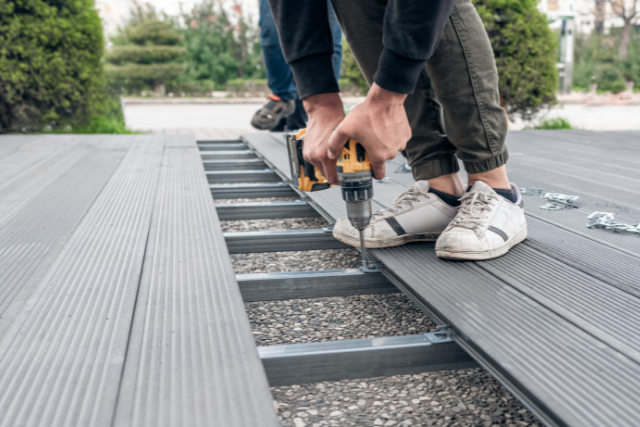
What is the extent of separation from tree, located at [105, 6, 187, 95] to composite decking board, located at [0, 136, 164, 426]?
15.9 metres

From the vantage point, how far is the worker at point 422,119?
1188 mm

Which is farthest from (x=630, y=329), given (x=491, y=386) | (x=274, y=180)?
(x=274, y=180)

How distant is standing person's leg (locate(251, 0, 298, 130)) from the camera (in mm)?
4023

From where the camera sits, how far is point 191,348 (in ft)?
3.06

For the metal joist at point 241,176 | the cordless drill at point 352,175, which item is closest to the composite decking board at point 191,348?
the cordless drill at point 352,175

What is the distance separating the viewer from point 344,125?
1.19 m

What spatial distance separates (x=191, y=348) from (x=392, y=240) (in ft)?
2.50

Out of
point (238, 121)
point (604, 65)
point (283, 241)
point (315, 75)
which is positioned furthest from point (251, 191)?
point (604, 65)

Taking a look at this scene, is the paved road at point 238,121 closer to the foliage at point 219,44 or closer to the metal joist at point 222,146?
the metal joist at point 222,146

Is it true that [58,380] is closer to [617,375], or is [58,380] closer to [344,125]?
[344,125]

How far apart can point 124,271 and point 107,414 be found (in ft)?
1.99

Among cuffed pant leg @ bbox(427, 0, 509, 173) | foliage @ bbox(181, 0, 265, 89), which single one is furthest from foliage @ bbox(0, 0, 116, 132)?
foliage @ bbox(181, 0, 265, 89)

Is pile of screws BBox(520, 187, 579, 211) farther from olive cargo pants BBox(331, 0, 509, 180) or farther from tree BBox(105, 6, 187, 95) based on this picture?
tree BBox(105, 6, 187, 95)

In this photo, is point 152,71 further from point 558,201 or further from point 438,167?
point 438,167
